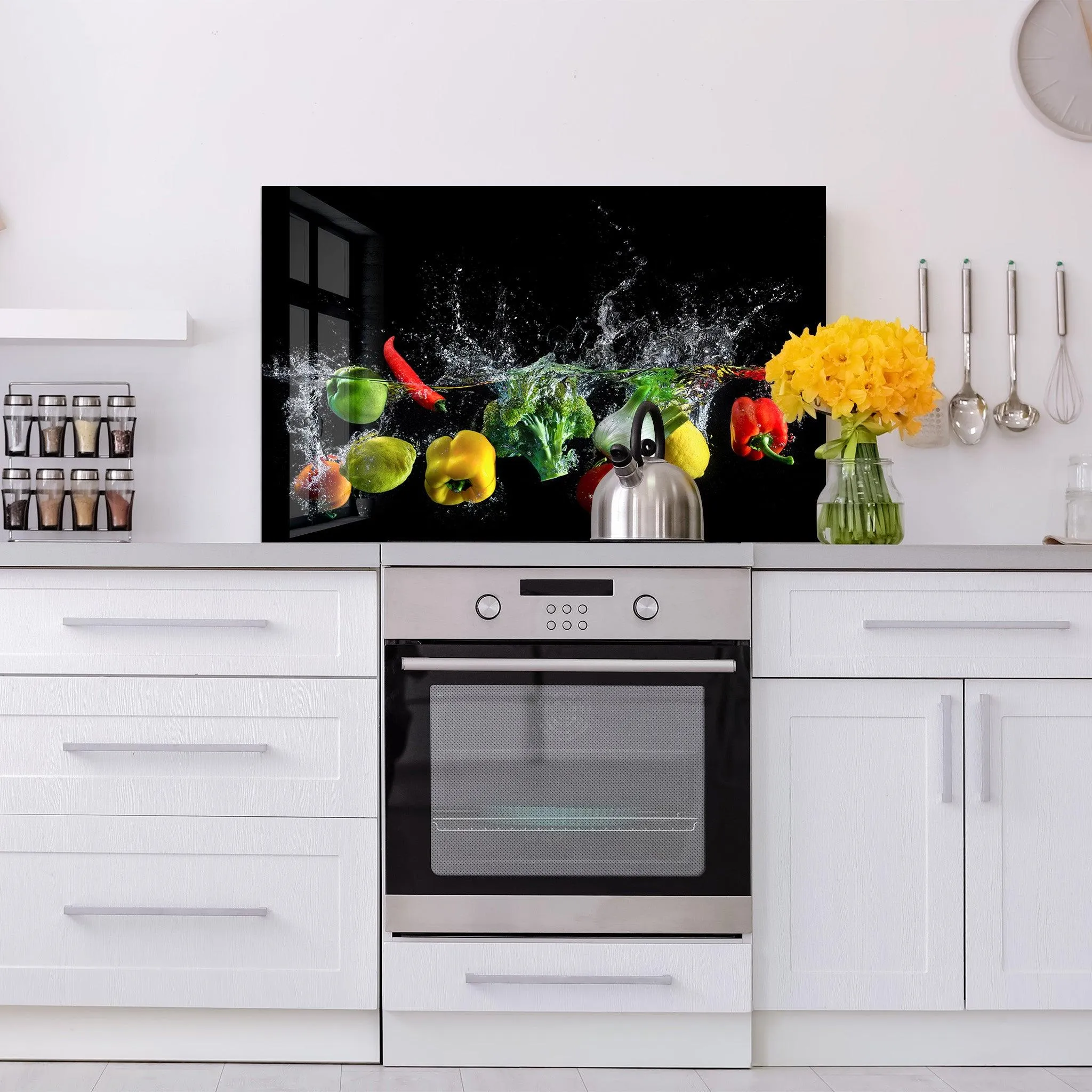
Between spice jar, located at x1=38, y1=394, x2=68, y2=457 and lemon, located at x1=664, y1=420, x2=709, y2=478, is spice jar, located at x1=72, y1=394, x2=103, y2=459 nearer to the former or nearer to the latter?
spice jar, located at x1=38, y1=394, x2=68, y2=457

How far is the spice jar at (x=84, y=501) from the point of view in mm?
2365

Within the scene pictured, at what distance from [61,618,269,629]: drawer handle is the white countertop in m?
0.09

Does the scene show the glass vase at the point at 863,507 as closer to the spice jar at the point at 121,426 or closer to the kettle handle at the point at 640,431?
the kettle handle at the point at 640,431

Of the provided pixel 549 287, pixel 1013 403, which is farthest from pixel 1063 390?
pixel 549 287

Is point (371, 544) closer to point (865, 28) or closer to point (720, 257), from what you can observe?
point (720, 257)

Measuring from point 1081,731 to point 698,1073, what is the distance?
91 cm

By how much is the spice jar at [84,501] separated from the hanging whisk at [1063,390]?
2.17 metres

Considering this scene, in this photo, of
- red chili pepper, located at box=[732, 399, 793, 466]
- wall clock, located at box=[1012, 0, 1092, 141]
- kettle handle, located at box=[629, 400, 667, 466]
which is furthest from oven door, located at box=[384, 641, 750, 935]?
wall clock, located at box=[1012, 0, 1092, 141]

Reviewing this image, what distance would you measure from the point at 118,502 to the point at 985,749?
1.83m

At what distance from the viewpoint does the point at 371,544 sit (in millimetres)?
1941

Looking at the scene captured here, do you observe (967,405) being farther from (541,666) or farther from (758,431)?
(541,666)

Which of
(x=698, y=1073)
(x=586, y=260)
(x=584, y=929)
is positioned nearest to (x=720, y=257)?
(x=586, y=260)

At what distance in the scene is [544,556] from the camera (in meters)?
1.91

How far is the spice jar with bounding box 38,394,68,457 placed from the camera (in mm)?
2375
